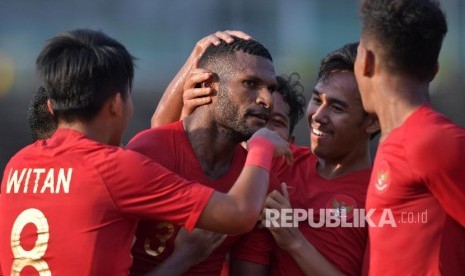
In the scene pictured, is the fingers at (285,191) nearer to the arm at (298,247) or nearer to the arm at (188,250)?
the arm at (298,247)

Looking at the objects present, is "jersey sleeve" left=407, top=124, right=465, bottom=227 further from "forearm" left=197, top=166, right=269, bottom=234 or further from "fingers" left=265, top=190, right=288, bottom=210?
"fingers" left=265, top=190, right=288, bottom=210

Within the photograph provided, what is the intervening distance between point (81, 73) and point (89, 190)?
1.45 ft

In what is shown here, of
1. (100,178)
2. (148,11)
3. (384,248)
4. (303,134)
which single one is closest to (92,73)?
(100,178)

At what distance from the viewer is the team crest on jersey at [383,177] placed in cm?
328

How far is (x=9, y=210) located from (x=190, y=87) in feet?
3.85

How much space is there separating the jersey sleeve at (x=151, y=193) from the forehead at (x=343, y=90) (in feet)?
3.77

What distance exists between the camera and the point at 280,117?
516 cm

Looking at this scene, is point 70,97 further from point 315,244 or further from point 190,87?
point 315,244

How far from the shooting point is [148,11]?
8.83 meters

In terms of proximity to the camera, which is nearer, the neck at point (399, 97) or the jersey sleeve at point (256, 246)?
the neck at point (399, 97)

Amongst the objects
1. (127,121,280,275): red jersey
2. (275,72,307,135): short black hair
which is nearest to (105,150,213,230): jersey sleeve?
(127,121,280,275): red jersey

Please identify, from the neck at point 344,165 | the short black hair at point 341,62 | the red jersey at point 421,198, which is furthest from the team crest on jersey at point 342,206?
the red jersey at point 421,198

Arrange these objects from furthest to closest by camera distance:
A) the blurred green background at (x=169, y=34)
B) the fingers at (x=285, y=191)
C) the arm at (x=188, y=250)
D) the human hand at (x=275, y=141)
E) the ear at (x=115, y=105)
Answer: the blurred green background at (x=169, y=34) → the fingers at (x=285, y=191) → the arm at (x=188, y=250) → the human hand at (x=275, y=141) → the ear at (x=115, y=105)

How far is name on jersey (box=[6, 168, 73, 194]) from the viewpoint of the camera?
11.2 ft
